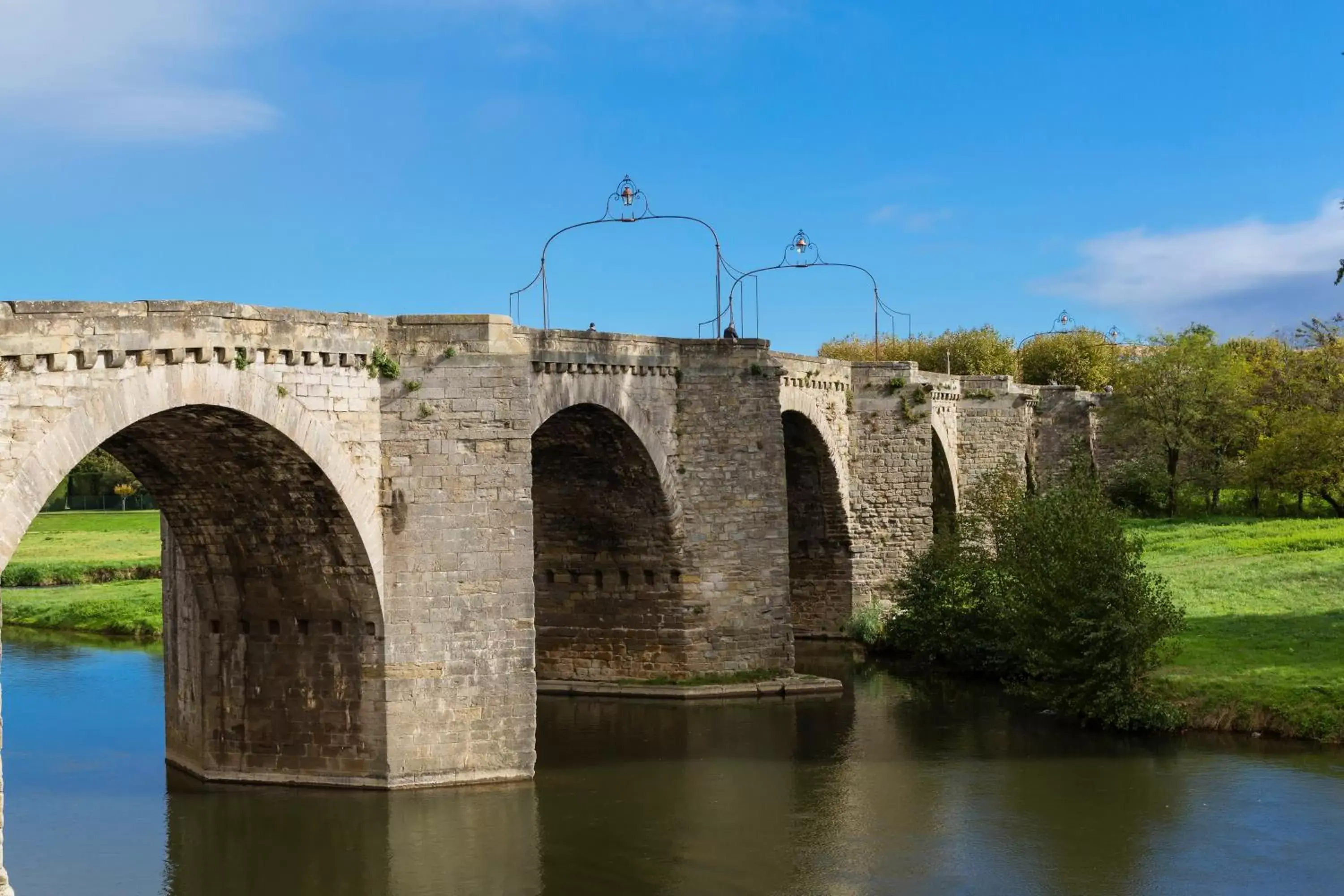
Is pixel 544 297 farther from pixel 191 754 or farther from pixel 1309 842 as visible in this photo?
pixel 1309 842

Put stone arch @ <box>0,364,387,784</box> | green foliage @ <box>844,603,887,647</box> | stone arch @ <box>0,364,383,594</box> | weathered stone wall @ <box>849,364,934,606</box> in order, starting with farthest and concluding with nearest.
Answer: weathered stone wall @ <box>849,364,934,606</box> → green foliage @ <box>844,603,887,647</box> → stone arch @ <box>0,364,387,784</box> → stone arch @ <box>0,364,383,594</box>

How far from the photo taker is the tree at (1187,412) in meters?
49.9

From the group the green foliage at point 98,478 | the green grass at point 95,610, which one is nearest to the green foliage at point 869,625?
the green grass at point 95,610

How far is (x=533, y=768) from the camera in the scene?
19156 mm

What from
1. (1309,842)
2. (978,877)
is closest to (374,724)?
(978,877)

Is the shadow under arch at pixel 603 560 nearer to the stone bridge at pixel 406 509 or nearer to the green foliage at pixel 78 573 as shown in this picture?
the stone bridge at pixel 406 509

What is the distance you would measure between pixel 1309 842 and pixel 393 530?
10.7 metres

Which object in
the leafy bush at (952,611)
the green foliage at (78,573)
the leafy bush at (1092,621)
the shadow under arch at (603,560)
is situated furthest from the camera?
the green foliage at (78,573)

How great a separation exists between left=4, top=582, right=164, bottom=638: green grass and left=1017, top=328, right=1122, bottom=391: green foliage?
126 ft

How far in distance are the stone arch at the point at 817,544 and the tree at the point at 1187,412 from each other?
20775mm


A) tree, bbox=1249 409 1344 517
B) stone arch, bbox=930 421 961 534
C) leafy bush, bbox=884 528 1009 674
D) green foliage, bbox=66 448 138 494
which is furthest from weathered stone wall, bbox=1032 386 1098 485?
green foliage, bbox=66 448 138 494

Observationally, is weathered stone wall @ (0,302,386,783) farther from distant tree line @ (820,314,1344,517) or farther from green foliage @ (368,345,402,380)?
distant tree line @ (820,314,1344,517)

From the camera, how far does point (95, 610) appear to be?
121 feet

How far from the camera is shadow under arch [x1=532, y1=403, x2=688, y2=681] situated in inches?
996
